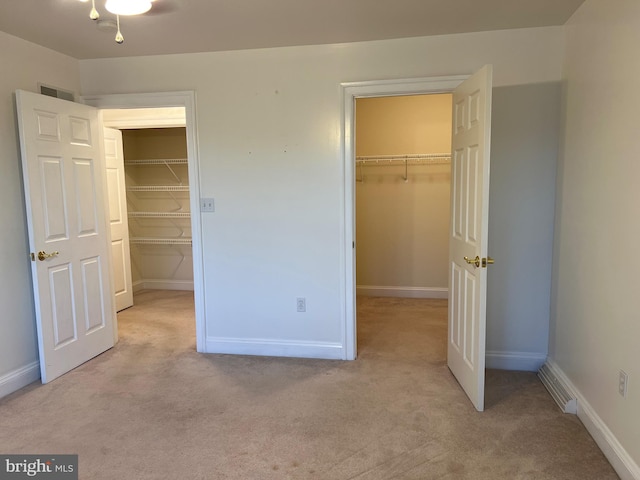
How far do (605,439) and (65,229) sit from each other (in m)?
3.56

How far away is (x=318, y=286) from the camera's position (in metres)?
3.35

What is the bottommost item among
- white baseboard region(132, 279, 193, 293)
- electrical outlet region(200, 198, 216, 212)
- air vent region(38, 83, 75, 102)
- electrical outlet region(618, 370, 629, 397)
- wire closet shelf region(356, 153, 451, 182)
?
white baseboard region(132, 279, 193, 293)

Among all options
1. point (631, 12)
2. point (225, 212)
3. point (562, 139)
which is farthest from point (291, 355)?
point (631, 12)

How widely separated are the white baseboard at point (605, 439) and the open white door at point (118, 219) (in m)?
4.24

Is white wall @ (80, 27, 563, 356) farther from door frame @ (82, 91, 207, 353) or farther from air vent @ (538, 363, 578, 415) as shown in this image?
air vent @ (538, 363, 578, 415)

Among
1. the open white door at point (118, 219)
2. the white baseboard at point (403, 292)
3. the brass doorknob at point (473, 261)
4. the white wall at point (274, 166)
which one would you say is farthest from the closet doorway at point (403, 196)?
the open white door at point (118, 219)

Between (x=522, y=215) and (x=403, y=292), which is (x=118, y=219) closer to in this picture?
(x=403, y=292)

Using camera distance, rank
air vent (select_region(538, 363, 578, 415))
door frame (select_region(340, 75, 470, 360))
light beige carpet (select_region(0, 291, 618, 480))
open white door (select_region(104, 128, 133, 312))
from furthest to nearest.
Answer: open white door (select_region(104, 128, 133, 312)) → door frame (select_region(340, 75, 470, 360)) → air vent (select_region(538, 363, 578, 415)) → light beige carpet (select_region(0, 291, 618, 480))

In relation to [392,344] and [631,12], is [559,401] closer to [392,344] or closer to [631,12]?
[392,344]

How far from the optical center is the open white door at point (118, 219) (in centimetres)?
465

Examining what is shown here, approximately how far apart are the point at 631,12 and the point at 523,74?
A: 3.04ft

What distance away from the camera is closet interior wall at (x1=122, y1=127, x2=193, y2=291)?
5434mm

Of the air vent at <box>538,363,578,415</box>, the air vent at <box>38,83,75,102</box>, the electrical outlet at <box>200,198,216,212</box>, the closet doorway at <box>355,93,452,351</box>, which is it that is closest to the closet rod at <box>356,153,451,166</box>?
the closet doorway at <box>355,93,452,351</box>

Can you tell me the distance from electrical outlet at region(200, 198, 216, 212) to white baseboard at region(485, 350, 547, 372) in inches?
92.0
